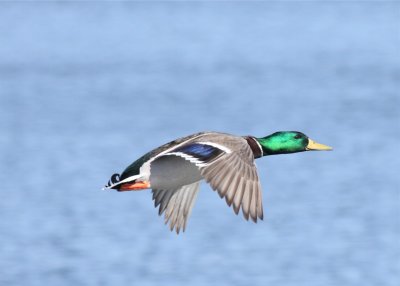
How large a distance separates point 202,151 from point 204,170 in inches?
11.9

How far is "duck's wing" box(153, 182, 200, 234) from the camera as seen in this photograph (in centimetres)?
785

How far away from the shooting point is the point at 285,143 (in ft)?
26.1

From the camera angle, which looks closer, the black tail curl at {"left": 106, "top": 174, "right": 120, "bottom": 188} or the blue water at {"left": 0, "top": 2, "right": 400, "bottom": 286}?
the black tail curl at {"left": 106, "top": 174, "right": 120, "bottom": 188}

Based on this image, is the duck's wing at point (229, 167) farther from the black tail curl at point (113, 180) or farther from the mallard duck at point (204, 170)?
the black tail curl at point (113, 180)

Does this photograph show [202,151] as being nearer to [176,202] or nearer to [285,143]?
[176,202]

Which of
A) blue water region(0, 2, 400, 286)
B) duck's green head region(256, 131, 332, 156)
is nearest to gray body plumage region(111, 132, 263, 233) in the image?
duck's green head region(256, 131, 332, 156)

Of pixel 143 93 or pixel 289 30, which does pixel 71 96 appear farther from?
pixel 289 30

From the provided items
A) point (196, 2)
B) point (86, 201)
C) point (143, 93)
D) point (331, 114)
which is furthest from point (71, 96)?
point (196, 2)

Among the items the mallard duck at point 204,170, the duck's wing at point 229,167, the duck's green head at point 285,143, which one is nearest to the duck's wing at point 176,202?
the mallard duck at point 204,170

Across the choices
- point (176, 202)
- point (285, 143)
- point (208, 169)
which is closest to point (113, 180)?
point (208, 169)

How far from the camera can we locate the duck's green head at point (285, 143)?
7848 millimetres

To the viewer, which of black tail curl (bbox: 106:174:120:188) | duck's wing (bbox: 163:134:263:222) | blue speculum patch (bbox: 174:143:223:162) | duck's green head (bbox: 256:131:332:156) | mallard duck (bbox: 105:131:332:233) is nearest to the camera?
duck's wing (bbox: 163:134:263:222)

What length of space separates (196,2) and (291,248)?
3694cm

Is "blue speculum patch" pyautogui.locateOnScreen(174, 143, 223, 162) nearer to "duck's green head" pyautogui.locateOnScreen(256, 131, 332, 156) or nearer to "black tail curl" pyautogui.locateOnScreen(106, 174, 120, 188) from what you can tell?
"black tail curl" pyautogui.locateOnScreen(106, 174, 120, 188)
